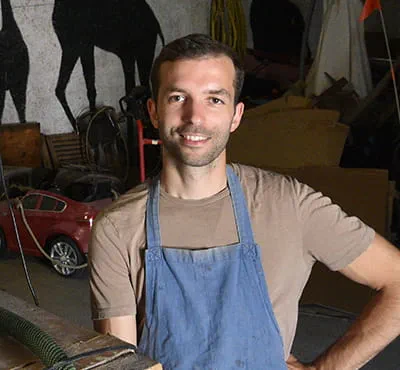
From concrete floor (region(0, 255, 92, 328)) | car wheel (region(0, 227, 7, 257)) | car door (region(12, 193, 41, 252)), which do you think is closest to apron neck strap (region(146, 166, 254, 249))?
concrete floor (region(0, 255, 92, 328))

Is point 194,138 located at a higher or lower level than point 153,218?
higher

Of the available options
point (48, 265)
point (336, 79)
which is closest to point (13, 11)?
point (48, 265)

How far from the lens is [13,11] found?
6.11m

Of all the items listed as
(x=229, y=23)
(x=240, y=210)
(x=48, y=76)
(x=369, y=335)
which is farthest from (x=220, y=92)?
(x=229, y=23)

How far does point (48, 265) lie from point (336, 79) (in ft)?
9.51

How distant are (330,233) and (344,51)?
439 centimetres

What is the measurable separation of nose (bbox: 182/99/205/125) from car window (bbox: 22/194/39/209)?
3379mm

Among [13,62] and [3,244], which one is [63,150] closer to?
[13,62]

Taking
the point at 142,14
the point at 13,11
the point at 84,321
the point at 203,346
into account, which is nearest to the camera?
the point at 203,346

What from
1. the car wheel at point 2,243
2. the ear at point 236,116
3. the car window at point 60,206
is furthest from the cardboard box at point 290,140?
the ear at point 236,116

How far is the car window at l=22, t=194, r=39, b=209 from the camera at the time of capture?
4574mm

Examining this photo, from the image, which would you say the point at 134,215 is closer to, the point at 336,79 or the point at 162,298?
the point at 162,298

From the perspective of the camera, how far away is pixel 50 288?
4227 millimetres

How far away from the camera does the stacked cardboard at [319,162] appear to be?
3605mm
